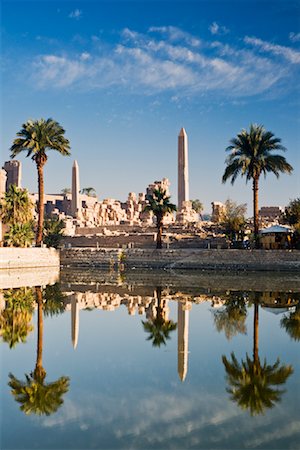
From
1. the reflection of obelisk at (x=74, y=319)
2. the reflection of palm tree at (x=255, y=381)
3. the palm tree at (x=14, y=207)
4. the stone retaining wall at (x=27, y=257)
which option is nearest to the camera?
the reflection of palm tree at (x=255, y=381)

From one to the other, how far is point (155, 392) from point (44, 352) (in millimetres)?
2969

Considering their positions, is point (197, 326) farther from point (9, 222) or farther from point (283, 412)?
point (9, 222)

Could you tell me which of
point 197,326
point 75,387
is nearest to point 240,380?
point 75,387

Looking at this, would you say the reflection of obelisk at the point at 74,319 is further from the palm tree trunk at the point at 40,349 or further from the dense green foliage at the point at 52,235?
the dense green foliage at the point at 52,235

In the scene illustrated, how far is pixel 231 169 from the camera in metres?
32.5

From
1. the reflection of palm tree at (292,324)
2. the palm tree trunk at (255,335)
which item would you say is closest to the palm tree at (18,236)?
the palm tree trunk at (255,335)

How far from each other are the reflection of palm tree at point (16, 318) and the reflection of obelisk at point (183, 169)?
37167 millimetres

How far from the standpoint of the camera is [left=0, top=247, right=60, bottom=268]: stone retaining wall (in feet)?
98.5

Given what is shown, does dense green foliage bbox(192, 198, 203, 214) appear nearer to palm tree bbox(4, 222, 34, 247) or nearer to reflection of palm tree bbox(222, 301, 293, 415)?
palm tree bbox(4, 222, 34, 247)

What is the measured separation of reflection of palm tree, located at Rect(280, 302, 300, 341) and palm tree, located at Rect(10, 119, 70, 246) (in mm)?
24429

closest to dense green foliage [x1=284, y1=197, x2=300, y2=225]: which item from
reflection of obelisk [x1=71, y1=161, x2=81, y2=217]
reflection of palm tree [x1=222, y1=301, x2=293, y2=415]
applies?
reflection of palm tree [x1=222, y1=301, x2=293, y2=415]

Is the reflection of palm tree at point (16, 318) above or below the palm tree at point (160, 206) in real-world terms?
below

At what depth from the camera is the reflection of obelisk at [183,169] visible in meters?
52.7

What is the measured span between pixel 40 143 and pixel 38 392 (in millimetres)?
29624
